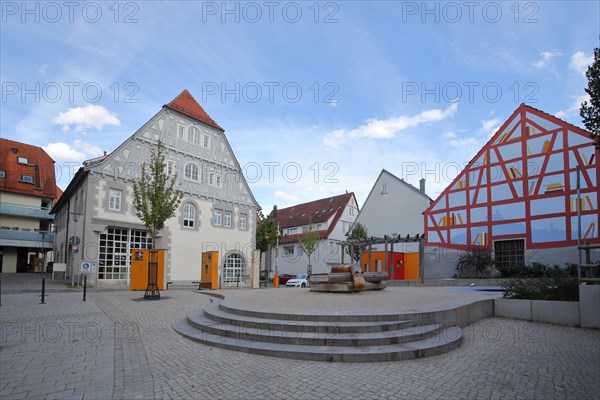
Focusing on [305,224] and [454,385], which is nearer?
[454,385]

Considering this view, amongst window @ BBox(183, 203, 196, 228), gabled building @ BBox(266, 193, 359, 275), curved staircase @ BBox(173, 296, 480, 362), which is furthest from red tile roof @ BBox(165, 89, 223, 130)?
curved staircase @ BBox(173, 296, 480, 362)

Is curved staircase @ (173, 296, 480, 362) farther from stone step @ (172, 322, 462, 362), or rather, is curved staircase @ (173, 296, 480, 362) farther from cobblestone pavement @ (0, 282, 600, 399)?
cobblestone pavement @ (0, 282, 600, 399)

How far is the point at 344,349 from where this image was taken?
21.6 feet

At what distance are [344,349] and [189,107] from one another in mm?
Answer: 27014

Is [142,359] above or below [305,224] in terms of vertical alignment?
below

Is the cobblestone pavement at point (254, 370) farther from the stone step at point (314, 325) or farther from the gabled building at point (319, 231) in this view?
the gabled building at point (319, 231)

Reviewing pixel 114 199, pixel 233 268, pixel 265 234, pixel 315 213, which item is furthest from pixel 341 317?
pixel 315 213

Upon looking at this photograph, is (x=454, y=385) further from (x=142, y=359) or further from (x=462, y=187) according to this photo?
(x=462, y=187)

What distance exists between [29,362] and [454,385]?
20.1 ft

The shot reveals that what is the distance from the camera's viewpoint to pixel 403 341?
706cm

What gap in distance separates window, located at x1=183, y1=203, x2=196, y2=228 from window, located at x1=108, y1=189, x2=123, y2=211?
501cm

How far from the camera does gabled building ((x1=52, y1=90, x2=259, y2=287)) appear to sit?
23.2m

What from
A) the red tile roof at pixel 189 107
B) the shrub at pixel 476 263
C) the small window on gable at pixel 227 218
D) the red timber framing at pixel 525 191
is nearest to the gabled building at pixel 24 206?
the small window on gable at pixel 227 218

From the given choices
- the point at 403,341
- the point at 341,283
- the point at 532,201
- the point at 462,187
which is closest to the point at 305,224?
the point at 462,187
